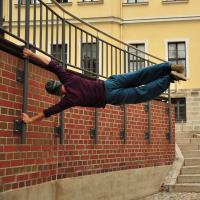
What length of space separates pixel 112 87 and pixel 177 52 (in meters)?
21.3

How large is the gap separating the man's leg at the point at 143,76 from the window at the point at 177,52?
20.8 metres

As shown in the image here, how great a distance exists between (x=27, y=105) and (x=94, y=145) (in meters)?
2.70

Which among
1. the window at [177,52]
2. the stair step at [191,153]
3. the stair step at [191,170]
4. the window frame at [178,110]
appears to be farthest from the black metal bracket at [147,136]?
the window at [177,52]

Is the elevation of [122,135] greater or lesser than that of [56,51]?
lesser

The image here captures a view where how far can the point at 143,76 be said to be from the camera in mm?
5703

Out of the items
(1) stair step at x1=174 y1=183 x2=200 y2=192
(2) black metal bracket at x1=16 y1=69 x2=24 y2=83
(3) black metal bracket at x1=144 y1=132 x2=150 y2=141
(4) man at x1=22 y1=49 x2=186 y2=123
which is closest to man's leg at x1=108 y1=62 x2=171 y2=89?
(4) man at x1=22 y1=49 x2=186 y2=123

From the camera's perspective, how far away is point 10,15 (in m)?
6.27

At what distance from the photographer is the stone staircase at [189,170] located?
11.3 meters

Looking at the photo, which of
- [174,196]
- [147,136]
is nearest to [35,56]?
[174,196]

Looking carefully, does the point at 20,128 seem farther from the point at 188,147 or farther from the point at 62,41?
the point at 188,147

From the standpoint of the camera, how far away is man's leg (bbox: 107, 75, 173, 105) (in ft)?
18.5

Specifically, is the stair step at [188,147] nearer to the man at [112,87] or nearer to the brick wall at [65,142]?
the brick wall at [65,142]

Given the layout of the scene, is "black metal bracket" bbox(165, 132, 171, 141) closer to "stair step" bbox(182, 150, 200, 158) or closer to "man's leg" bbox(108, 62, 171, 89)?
"stair step" bbox(182, 150, 200, 158)

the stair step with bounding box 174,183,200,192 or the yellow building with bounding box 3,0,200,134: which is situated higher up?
the yellow building with bounding box 3,0,200,134
